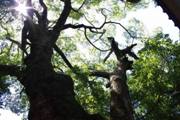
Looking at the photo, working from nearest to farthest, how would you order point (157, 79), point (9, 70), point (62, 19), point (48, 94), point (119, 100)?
point (48, 94)
point (119, 100)
point (9, 70)
point (62, 19)
point (157, 79)

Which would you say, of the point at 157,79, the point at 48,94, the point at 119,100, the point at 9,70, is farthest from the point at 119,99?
the point at 9,70

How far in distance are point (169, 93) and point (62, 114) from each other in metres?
7.19

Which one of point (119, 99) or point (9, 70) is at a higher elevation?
point (9, 70)

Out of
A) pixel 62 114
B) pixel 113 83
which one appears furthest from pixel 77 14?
pixel 62 114

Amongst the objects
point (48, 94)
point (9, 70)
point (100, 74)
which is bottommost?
point (100, 74)

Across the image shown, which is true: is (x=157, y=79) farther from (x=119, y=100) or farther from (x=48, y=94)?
(x=48, y=94)

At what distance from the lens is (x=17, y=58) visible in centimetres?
1459

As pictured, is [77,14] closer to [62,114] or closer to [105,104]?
[105,104]

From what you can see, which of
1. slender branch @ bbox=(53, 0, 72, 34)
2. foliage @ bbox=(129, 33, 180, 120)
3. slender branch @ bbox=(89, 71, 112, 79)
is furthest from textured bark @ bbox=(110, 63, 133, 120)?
slender branch @ bbox=(53, 0, 72, 34)

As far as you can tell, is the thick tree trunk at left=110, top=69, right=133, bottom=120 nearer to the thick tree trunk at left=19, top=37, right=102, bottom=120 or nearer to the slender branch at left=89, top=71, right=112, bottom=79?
the slender branch at left=89, top=71, right=112, bottom=79

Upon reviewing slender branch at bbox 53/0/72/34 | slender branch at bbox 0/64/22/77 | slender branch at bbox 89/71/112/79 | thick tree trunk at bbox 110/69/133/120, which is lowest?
thick tree trunk at bbox 110/69/133/120

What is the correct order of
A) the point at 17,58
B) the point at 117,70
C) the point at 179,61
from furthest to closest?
the point at 17,58
the point at 179,61
the point at 117,70

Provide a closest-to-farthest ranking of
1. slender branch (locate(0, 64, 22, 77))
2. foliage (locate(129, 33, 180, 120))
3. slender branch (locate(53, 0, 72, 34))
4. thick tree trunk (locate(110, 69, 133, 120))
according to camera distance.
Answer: thick tree trunk (locate(110, 69, 133, 120))
slender branch (locate(0, 64, 22, 77))
slender branch (locate(53, 0, 72, 34))
foliage (locate(129, 33, 180, 120))

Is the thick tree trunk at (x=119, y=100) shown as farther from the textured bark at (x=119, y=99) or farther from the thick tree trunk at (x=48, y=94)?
the thick tree trunk at (x=48, y=94)
